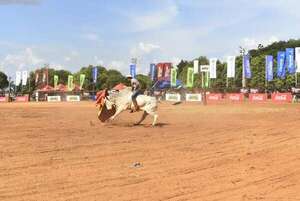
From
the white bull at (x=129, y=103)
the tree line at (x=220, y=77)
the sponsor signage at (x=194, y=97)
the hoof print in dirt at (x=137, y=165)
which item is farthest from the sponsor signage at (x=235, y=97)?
the hoof print in dirt at (x=137, y=165)

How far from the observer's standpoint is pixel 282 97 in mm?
58688

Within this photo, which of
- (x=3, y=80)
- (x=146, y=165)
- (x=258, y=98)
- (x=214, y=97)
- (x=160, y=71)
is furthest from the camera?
(x=3, y=80)

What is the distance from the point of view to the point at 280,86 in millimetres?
88562

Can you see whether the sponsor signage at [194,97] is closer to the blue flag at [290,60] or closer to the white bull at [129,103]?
the blue flag at [290,60]

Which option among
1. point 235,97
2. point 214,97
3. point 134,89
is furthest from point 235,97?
point 134,89

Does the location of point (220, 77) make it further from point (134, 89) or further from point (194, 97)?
point (134, 89)

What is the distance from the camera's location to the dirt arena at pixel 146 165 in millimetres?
9617

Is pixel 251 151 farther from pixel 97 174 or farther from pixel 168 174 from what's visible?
pixel 97 174

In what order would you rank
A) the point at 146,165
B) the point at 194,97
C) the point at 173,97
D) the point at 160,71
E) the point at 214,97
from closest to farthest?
the point at 146,165 < the point at 194,97 < the point at 214,97 < the point at 173,97 < the point at 160,71

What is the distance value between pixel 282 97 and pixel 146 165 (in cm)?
4857

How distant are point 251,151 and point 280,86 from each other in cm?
7608

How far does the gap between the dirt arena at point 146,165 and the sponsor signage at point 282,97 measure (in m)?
38.5

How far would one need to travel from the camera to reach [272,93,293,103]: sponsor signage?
56872mm

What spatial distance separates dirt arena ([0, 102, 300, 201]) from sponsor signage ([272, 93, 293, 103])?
126 ft
